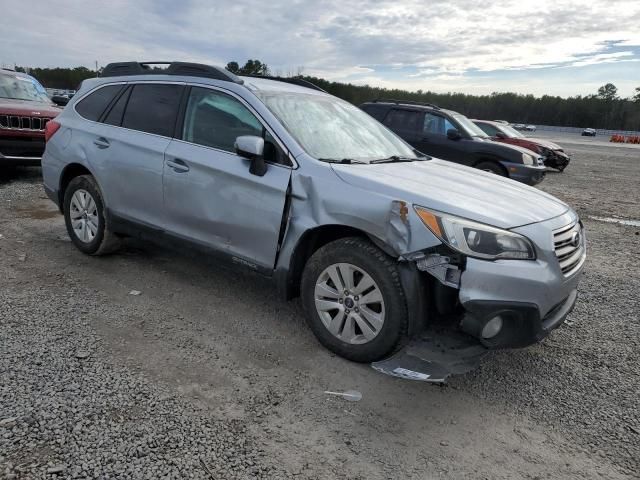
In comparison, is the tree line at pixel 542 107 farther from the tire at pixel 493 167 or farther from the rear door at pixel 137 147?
the rear door at pixel 137 147

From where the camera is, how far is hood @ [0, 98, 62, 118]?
835 cm

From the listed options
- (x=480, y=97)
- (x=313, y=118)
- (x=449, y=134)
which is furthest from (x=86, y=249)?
(x=480, y=97)

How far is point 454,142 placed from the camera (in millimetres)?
10750

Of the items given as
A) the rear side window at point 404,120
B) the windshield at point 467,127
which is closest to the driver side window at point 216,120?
the rear side window at point 404,120

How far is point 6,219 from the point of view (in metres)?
6.45

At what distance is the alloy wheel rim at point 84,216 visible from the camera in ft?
15.9

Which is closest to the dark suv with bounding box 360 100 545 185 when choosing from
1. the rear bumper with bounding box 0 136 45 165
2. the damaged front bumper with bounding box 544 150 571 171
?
the damaged front bumper with bounding box 544 150 571 171

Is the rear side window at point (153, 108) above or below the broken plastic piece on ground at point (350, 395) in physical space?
above

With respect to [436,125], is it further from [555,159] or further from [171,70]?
[171,70]

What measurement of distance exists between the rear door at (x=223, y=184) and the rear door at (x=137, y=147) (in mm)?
154

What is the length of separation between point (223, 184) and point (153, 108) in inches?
50.5

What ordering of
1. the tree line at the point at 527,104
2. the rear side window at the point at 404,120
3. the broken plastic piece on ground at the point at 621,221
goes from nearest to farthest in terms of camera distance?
the broken plastic piece on ground at the point at 621,221, the rear side window at the point at 404,120, the tree line at the point at 527,104

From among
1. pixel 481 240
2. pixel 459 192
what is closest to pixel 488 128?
pixel 459 192

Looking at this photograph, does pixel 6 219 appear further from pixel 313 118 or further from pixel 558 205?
pixel 558 205
